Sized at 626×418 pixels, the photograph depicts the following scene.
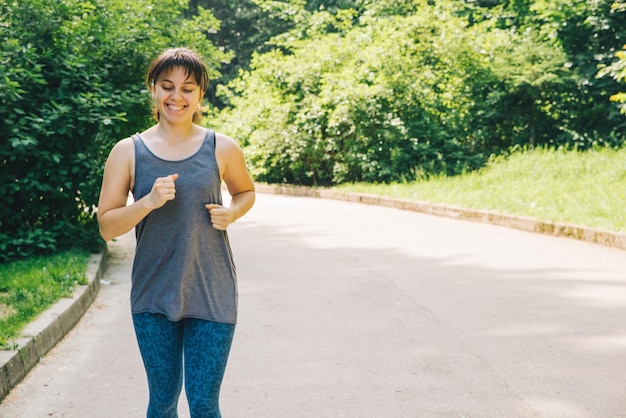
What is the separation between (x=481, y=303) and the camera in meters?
7.57

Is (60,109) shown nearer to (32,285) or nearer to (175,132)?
(32,285)

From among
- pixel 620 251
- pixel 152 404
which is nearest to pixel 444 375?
pixel 152 404

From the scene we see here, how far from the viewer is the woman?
3016mm

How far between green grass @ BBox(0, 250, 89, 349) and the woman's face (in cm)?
292

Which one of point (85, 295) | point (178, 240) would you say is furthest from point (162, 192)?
point (85, 295)

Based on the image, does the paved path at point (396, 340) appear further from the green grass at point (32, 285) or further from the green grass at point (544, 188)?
the green grass at point (544, 188)

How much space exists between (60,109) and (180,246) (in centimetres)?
699

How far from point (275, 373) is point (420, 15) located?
21.2 m

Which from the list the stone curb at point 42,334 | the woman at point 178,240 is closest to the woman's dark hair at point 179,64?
the woman at point 178,240

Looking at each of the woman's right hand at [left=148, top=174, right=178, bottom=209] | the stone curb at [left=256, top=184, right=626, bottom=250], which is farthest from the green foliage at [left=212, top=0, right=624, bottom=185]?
the woman's right hand at [left=148, top=174, right=178, bottom=209]

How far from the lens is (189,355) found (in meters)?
3.06

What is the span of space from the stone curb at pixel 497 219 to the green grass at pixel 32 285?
6777mm

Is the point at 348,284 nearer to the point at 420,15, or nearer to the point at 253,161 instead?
the point at 420,15

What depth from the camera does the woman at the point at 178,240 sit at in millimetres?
3016
